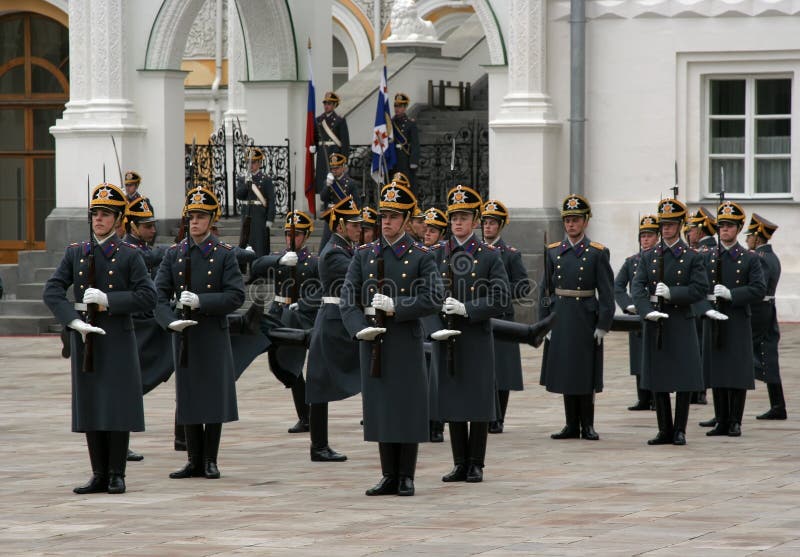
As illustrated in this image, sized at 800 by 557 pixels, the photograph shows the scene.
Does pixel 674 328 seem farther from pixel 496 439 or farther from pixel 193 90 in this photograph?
pixel 193 90

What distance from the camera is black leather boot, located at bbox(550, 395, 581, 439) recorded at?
496 inches

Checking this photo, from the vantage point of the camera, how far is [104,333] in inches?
398

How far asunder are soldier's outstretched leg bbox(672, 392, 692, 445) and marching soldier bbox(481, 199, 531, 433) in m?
1.25

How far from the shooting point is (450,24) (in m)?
38.5

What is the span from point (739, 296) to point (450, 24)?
2619cm

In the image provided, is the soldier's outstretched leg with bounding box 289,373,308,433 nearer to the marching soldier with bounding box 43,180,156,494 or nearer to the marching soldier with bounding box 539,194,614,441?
the marching soldier with bounding box 539,194,614,441

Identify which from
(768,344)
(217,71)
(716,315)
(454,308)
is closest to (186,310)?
(454,308)

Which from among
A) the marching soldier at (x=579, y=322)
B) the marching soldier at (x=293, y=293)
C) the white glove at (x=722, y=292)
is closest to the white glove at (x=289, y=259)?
the marching soldier at (x=293, y=293)

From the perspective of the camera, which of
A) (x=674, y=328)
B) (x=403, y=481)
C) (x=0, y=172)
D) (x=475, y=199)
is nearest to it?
(x=403, y=481)

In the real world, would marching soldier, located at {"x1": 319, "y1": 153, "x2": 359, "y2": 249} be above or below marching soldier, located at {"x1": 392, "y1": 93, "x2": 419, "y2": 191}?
below

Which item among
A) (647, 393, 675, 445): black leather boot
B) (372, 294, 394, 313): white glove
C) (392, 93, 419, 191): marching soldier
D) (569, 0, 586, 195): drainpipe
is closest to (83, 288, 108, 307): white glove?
(372, 294, 394, 313): white glove

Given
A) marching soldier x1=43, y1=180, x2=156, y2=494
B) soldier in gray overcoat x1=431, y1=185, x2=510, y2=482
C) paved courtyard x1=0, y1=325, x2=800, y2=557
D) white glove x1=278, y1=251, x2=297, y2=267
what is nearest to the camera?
paved courtyard x1=0, y1=325, x2=800, y2=557

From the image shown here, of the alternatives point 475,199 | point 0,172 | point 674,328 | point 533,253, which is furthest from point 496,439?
point 0,172

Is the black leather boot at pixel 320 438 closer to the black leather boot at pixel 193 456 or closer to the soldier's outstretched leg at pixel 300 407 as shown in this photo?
the black leather boot at pixel 193 456
